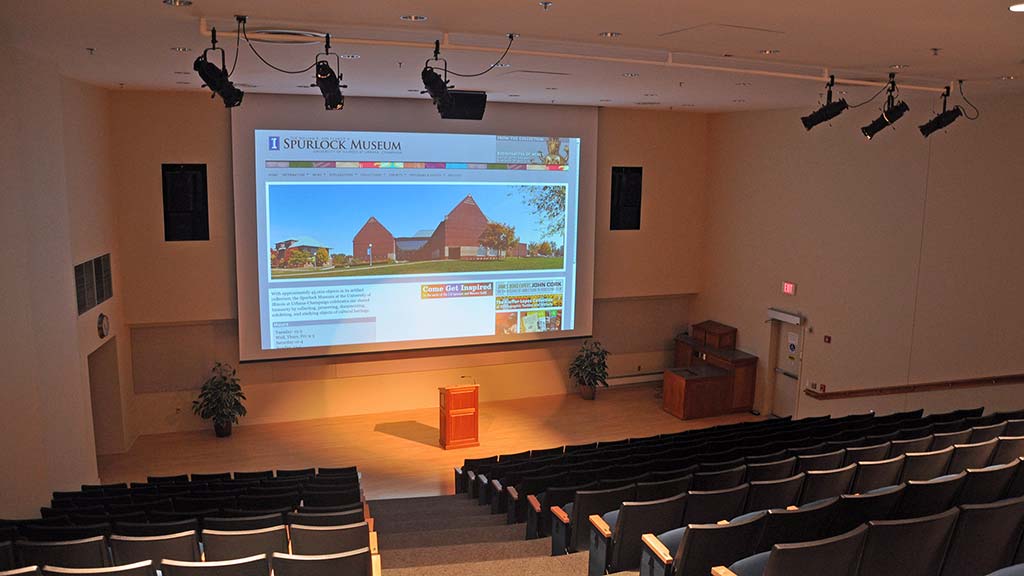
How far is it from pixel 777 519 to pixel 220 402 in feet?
29.0

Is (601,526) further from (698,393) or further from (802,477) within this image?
(698,393)

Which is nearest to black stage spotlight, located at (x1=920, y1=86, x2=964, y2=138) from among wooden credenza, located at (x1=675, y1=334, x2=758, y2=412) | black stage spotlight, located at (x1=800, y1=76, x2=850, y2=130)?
black stage spotlight, located at (x1=800, y1=76, x2=850, y2=130)

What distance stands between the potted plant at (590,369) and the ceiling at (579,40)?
536cm

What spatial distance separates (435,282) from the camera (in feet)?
39.5

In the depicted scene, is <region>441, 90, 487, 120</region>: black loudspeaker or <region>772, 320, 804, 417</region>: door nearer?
<region>441, 90, 487, 120</region>: black loudspeaker

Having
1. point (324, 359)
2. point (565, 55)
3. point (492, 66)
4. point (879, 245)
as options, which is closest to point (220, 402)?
point (324, 359)

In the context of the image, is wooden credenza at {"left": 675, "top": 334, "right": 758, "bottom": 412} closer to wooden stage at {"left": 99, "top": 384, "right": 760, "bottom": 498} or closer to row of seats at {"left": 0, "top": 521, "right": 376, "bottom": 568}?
wooden stage at {"left": 99, "top": 384, "right": 760, "bottom": 498}

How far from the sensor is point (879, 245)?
34.1 feet

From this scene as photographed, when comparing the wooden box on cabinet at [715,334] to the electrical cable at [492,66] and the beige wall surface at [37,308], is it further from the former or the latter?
the beige wall surface at [37,308]

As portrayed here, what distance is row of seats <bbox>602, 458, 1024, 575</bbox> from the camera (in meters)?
4.04

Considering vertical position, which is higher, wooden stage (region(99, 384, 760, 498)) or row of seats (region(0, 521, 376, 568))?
row of seats (region(0, 521, 376, 568))

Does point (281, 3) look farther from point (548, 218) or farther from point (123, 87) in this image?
point (548, 218)

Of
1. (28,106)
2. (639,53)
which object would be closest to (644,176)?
(639,53)

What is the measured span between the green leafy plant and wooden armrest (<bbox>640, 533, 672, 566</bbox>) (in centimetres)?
889
